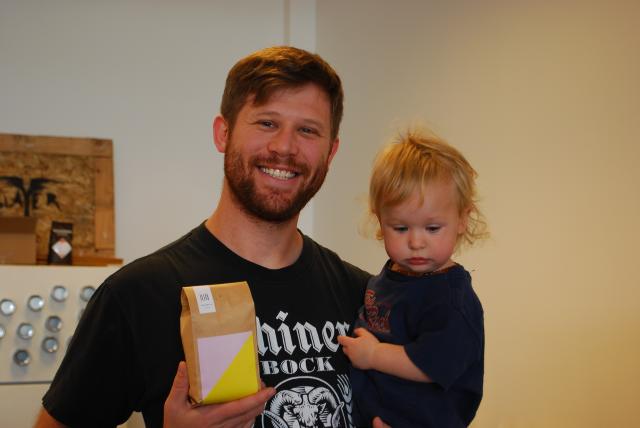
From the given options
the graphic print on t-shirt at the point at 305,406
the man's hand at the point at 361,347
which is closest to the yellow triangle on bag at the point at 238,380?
the graphic print on t-shirt at the point at 305,406

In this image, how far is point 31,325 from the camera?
2873 millimetres

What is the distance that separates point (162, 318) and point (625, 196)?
4.19 feet

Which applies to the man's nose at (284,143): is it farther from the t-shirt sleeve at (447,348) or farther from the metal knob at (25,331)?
the metal knob at (25,331)

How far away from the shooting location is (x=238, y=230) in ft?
5.36

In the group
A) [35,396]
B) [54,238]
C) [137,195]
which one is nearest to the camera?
[35,396]

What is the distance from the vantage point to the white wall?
3.71 meters

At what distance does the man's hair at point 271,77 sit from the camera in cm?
165

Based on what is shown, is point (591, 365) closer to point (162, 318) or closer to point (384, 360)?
point (384, 360)

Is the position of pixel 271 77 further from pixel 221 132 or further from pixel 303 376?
pixel 303 376

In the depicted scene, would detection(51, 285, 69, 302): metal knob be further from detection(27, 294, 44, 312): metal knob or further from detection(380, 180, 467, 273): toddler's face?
detection(380, 180, 467, 273): toddler's face

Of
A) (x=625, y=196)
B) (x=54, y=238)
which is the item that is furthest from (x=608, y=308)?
(x=54, y=238)

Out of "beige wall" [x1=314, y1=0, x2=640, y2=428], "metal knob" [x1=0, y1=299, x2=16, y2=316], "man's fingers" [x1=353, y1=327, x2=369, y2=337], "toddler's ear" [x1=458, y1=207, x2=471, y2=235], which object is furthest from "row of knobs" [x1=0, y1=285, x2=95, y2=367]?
"toddler's ear" [x1=458, y1=207, x2=471, y2=235]

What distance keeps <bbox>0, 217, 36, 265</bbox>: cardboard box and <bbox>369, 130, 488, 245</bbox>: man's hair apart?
6.40 feet

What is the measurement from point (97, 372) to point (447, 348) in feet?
2.24
